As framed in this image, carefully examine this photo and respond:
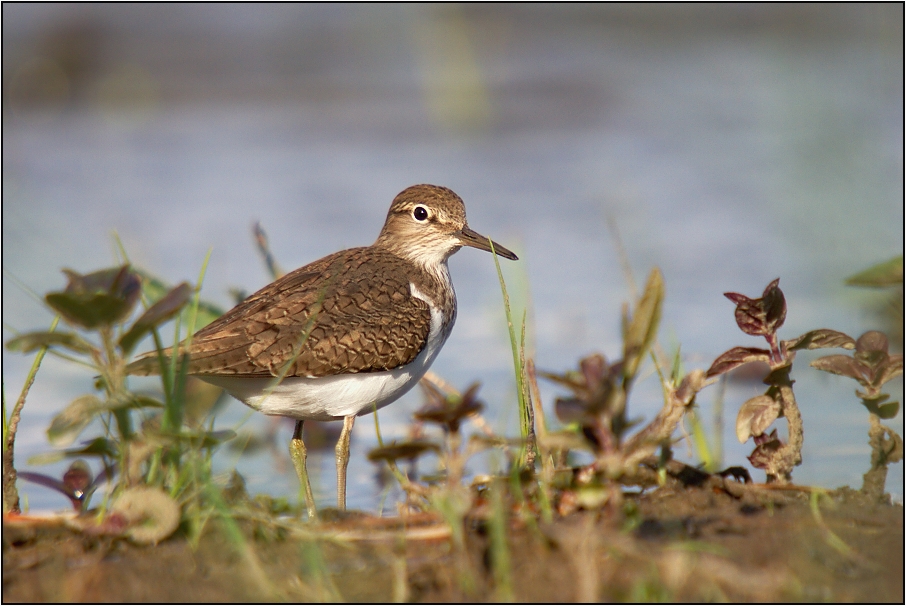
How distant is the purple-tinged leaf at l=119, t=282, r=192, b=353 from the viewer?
3432 mm

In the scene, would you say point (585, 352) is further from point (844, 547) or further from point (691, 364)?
point (844, 547)

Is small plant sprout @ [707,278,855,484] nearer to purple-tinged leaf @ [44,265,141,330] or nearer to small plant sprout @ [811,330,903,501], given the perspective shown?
small plant sprout @ [811,330,903,501]

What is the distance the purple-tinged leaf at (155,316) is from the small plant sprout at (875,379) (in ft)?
8.12

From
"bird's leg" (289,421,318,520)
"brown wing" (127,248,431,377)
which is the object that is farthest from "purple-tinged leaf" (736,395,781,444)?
"bird's leg" (289,421,318,520)

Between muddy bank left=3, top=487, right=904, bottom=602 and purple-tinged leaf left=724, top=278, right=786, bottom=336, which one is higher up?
purple-tinged leaf left=724, top=278, right=786, bottom=336

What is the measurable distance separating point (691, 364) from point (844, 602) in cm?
406

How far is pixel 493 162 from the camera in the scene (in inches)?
488

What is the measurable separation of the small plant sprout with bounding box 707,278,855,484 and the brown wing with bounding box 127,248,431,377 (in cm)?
176

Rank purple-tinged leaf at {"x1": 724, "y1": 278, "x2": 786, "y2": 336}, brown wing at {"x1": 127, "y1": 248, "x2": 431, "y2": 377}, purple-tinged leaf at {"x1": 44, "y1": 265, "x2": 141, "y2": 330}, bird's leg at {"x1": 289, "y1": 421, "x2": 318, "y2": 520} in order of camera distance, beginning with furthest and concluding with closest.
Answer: bird's leg at {"x1": 289, "y1": 421, "x2": 318, "y2": 520} → brown wing at {"x1": 127, "y1": 248, "x2": 431, "y2": 377} → purple-tinged leaf at {"x1": 724, "y1": 278, "x2": 786, "y2": 336} → purple-tinged leaf at {"x1": 44, "y1": 265, "x2": 141, "y2": 330}

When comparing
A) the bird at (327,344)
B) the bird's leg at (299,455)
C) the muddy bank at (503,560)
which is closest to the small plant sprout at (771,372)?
the muddy bank at (503,560)

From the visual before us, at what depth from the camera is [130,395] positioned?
3.62 metres

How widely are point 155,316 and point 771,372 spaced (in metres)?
2.40

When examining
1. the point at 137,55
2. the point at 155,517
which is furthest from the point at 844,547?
the point at 137,55

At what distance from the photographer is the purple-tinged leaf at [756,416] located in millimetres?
4078
